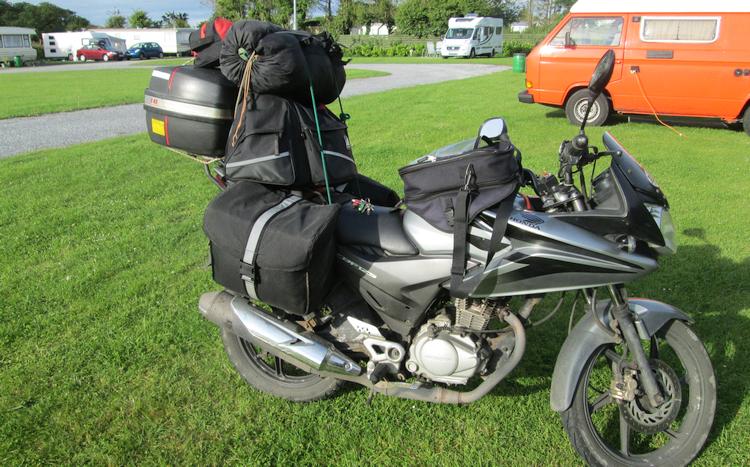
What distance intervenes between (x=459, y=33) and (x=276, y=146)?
37.8m

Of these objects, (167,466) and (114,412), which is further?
(114,412)

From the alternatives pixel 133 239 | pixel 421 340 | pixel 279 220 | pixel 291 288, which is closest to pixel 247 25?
pixel 279 220

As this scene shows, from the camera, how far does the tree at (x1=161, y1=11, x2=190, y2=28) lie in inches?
3130

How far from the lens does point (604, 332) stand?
2.45 metres

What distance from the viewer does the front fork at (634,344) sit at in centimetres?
235

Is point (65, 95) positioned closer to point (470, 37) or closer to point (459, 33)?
point (470, 37)

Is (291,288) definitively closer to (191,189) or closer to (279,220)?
(279,220)

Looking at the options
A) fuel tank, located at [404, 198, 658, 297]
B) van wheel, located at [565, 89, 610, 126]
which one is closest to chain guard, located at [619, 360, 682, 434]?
fuel tank, located at [404, 198, 658, 297]

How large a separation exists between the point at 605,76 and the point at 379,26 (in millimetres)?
69313

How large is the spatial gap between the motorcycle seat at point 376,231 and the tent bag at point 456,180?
15cm

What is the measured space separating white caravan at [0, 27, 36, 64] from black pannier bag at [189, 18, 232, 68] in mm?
47713

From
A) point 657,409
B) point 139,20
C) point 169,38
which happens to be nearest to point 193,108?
point 657,409

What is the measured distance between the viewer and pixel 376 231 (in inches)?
101

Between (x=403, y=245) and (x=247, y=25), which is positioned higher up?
(x=247, y=25)
